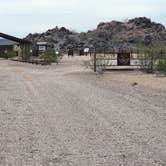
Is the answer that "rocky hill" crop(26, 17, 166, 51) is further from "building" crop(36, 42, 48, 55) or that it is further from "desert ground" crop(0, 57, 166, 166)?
"desert ground" crop(0, 57, 166, 166)

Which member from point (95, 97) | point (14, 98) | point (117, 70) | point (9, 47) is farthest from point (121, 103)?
point (9, 47)

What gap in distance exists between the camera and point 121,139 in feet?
36.3

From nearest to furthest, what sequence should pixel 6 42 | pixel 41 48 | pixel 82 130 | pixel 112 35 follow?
pixel 82 130, pixel 41 48, pixel 6 42, pixel 112 35

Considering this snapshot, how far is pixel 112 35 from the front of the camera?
176 m

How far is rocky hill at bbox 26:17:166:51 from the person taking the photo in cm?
15462

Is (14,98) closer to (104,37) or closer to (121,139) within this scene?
(121,139)

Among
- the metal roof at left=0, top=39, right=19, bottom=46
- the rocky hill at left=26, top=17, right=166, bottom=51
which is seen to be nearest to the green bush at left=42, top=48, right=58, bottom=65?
the metal roof at left=0, top=39, right=19, bottom=46

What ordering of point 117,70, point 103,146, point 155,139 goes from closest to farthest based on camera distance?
point 103,146 < point 155,139 < point 117,70

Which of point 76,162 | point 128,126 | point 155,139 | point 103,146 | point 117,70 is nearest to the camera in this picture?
point 76,162

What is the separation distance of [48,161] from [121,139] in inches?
95.2

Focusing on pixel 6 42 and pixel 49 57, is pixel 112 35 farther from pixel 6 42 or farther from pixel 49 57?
pixel 49 57

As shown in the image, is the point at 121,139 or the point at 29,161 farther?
the point at 121,139

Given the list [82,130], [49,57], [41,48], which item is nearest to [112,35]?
[41,48]

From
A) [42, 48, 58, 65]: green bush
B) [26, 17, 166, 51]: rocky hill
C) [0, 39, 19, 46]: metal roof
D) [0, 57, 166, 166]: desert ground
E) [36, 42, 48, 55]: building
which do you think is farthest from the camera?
[26, 17, 166, 51]: rocky hill
